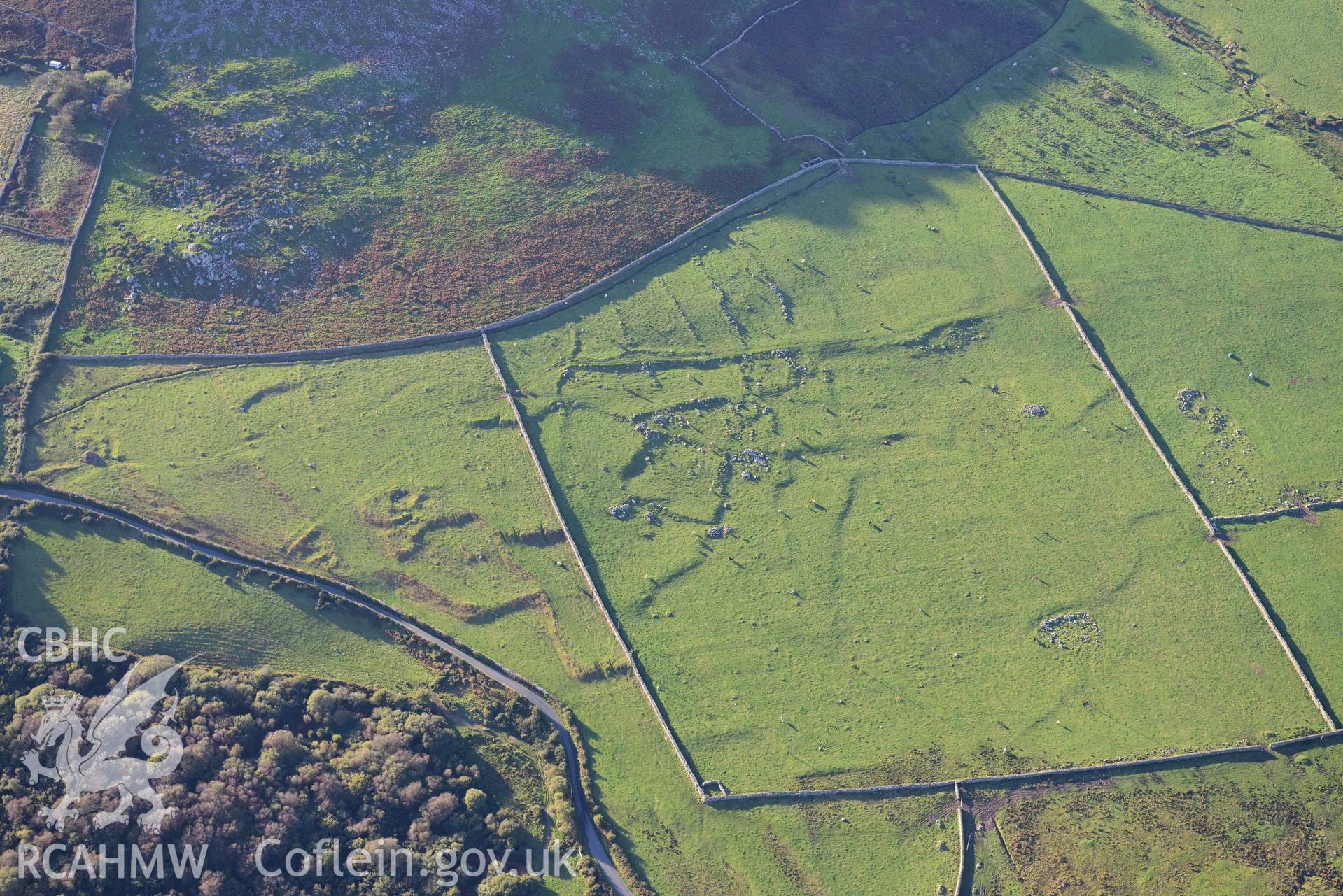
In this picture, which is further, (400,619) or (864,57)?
(864,57)

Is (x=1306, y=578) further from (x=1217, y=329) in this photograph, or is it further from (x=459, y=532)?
(x=459, y=532)

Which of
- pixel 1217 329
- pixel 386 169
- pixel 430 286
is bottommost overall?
pixel 1217 329

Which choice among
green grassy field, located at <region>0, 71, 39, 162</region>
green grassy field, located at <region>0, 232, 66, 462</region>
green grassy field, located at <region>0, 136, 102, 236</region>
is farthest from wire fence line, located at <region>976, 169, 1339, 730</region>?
green grassy field, located at <region>0, 71, 39, 162</region>

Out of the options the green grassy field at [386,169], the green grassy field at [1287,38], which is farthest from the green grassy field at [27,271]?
the green grassy field at [1287,38]

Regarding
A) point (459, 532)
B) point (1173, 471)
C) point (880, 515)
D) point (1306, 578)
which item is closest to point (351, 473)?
point (459, 532)

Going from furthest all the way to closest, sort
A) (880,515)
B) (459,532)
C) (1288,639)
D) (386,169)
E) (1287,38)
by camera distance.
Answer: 1. (1287,38)
2. (386,169)
3. (880,515)
4. (459,532)
5. (1288,639)

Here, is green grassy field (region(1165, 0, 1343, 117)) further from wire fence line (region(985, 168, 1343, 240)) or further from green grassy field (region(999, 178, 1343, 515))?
green grassy field (region(999, 178, 1343, 515))

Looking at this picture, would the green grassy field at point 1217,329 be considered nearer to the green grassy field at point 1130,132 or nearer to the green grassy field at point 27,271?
the green grassy field at point 1130,132
